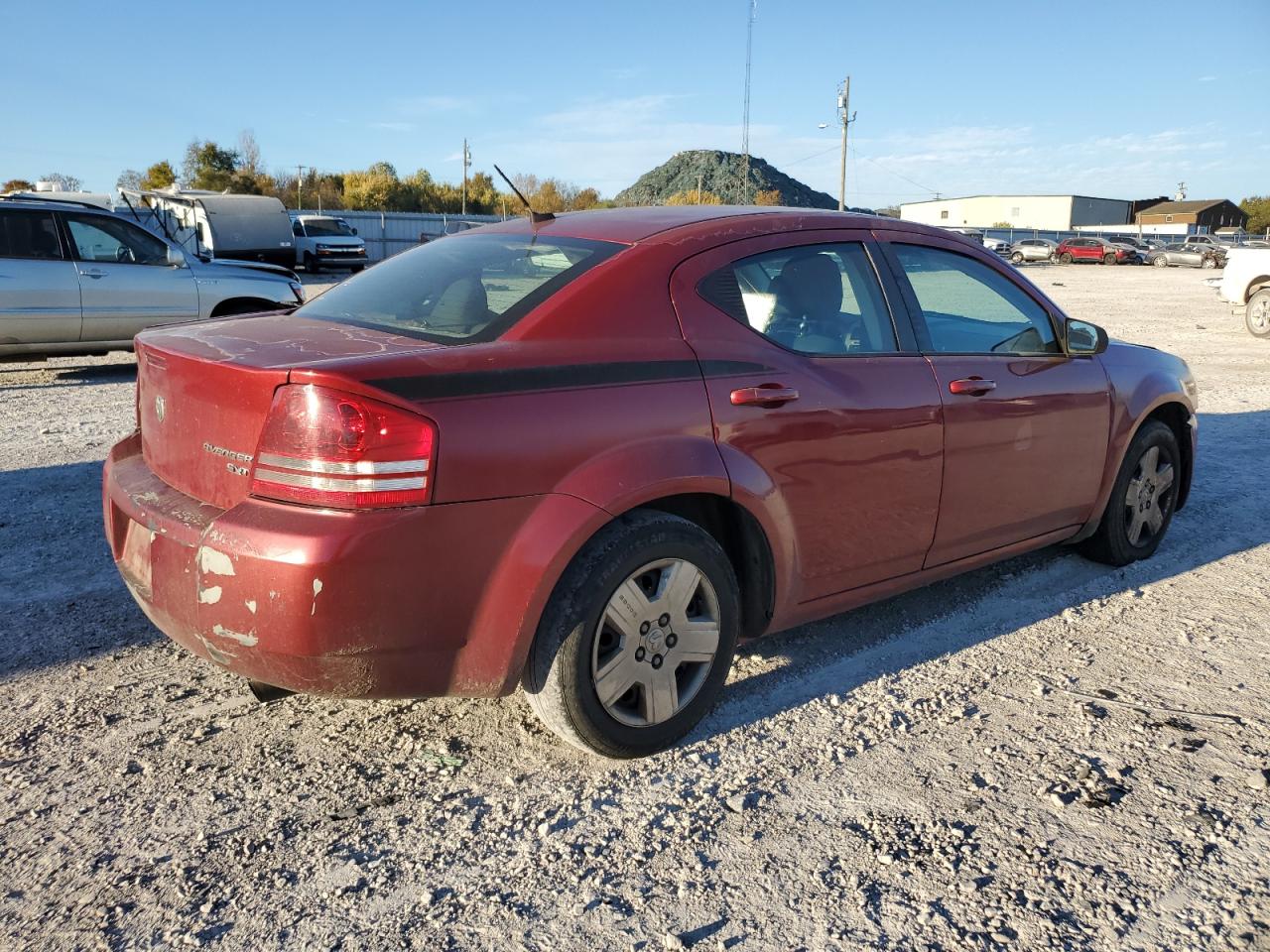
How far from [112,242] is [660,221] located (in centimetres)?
876

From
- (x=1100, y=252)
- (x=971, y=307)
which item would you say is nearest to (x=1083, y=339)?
(x=971, y=307)

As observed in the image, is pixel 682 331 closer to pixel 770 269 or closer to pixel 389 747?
pixel 770 269

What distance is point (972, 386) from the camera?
12.8 feet

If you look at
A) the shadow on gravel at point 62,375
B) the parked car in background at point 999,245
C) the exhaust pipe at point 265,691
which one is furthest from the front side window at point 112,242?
the parked car in background at point 999,245

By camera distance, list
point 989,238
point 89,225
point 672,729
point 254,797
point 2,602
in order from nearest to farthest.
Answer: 1. point 254,797
2. point 672,729
3. point 2,602
4. point 89,225
5. point 989,238

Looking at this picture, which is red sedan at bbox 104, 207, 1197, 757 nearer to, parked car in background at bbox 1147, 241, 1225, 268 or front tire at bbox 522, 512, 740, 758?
front tire at bbox 522, 512, 740, 758

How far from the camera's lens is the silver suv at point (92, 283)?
9594 millimetres

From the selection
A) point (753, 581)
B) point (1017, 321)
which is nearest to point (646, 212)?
point (753, 581)

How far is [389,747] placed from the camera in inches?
125

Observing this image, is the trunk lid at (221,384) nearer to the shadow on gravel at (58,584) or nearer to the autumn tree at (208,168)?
the shadow on gravel at (58,584)

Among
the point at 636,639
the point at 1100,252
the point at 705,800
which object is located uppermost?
the point at 1100,252

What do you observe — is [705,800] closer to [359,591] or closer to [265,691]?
[359,591]

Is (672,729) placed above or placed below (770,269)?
below

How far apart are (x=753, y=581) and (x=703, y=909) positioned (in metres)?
1.20
